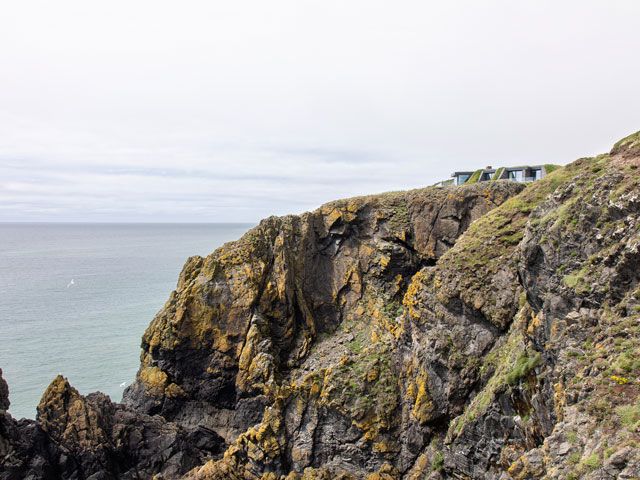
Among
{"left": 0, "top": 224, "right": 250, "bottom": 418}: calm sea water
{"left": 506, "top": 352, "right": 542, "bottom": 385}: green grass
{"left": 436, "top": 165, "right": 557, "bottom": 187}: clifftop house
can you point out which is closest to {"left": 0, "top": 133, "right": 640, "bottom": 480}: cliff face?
{"left": 506, "top": 352, "right": 542, "bottom": 385}: green grass

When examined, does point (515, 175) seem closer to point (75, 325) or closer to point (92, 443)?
point (92, 443)

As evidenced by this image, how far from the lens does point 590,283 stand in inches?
580

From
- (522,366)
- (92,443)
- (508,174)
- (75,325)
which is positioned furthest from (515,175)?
(75,325)

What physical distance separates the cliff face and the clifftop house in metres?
6.45

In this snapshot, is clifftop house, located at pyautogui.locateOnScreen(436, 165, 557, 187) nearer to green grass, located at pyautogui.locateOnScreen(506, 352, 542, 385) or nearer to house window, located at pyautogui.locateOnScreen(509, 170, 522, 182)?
house window, located at pyautogui.locateOnScreen(509, 170, 522, 182)

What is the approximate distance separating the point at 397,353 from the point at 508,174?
27.1 metres

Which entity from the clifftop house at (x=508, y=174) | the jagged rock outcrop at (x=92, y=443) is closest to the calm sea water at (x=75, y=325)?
the jagged rock outcrop at (x=92, y=443)

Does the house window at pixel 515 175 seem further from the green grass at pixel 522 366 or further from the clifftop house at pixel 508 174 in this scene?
the green grass at pixel 522 366

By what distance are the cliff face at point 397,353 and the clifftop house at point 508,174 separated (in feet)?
21.2

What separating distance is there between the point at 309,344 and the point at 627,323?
32165 millimetres

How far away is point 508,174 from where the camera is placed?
50.4 metres

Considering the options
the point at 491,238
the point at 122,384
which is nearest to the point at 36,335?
the point at 122,384

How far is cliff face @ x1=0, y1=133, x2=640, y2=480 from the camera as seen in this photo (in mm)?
13688

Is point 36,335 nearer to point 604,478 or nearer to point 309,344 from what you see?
point 309,344
